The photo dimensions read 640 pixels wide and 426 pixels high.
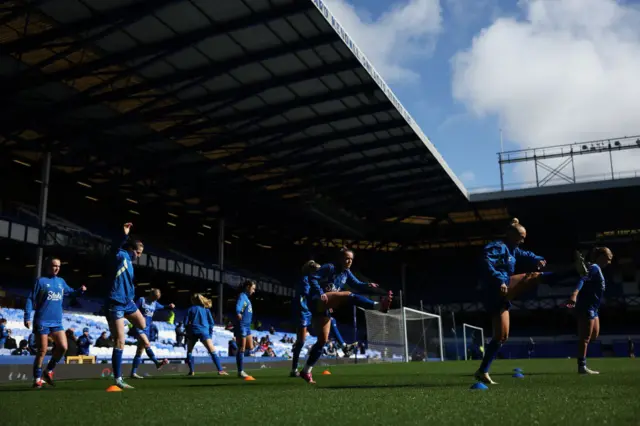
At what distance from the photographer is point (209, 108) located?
2719 centimetres

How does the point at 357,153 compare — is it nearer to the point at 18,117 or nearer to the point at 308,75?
the point at 308,75

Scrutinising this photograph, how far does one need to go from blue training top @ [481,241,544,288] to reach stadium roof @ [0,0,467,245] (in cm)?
1448

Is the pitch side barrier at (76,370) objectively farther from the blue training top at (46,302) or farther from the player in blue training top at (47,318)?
the blue training top at (46,302)

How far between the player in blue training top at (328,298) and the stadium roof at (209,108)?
13445 mm

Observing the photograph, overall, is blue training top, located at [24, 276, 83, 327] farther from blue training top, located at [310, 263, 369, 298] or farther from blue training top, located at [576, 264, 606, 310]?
blue training top, located at [576, 264, 606, 310]

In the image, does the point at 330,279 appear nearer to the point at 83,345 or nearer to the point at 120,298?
the point at 120,298

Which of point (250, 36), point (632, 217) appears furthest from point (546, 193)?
point (250, 36)

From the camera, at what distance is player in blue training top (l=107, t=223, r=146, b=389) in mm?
8641

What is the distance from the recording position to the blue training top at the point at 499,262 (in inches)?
267

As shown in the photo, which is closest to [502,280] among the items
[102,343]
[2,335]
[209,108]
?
[2,335]

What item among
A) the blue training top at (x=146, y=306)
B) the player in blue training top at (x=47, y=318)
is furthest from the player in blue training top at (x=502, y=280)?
the blue training top at (x=146, y=306)

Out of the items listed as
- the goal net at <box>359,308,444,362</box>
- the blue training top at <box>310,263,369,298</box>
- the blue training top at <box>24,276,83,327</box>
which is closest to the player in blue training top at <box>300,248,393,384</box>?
the blue training top at <box>310,263,369,298</box>

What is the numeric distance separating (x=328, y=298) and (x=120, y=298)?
326cm

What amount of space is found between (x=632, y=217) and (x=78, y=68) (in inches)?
1728
